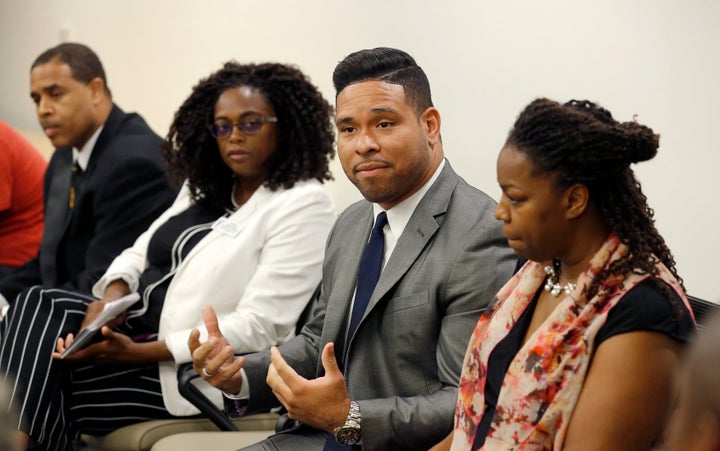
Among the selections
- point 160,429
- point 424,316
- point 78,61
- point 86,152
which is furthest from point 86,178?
point 424,316

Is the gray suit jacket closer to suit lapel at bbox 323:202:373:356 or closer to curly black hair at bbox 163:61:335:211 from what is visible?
suit lapel at bbox 323:202:373:356

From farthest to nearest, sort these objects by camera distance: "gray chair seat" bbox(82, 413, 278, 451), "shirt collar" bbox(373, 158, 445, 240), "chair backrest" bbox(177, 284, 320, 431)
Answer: "gray chair seat" bbox(82, 413, 278, 451) < "chair backrest" bbox(177, 284, 320, 431) < "shirt collar" bbox(373, 158, 445, 240)

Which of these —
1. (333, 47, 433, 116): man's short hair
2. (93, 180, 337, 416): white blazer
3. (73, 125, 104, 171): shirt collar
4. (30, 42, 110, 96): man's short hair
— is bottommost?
(93, 180, 337, 416): white blazer

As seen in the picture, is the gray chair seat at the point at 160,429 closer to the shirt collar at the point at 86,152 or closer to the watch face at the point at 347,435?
the watch face at the point at 347,435

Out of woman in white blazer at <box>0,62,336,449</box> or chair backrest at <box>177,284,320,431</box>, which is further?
woman in white blazer at <box>0,62,336,449</box>

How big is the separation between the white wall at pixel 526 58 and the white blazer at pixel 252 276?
620 mm

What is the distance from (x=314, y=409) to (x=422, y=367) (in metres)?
0.33

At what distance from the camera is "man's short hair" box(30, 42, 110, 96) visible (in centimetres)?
450

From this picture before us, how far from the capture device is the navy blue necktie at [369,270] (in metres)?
2.52

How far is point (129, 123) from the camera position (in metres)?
4.37

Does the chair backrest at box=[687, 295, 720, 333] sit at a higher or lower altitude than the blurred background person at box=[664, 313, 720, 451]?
higher

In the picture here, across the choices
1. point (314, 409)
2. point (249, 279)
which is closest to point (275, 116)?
point (249, 279)

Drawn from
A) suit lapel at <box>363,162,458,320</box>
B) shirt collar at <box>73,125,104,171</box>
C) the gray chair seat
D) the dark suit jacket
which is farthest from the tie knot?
shirt collar at <box>73,125,104,171</box>

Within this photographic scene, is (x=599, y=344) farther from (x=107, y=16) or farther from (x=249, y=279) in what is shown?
(x=107, y=16)
